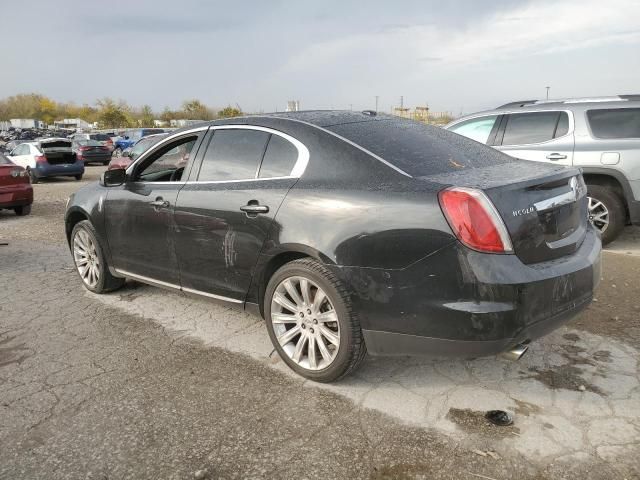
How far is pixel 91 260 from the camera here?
5.17 meters

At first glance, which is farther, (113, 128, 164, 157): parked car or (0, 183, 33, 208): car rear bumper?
(113, 128, 164, 157): parked car

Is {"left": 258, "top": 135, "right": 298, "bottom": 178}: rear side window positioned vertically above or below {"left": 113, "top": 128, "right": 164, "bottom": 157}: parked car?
above

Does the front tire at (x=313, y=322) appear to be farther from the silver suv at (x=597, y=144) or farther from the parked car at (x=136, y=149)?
the parked car at (x=136, y=149)

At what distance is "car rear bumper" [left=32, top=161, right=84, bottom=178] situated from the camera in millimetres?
17234

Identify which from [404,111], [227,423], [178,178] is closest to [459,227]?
[227,423]

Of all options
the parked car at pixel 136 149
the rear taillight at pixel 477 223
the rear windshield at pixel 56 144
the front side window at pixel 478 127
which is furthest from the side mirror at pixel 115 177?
the rear windshield at pixel 56 144

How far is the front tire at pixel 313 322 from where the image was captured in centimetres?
299

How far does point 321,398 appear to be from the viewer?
10.1 ft

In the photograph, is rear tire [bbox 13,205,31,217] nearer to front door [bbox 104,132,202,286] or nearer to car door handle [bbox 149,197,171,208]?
front door [bbox 104,132,202,286]

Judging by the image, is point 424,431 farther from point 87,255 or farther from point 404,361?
point 87,255

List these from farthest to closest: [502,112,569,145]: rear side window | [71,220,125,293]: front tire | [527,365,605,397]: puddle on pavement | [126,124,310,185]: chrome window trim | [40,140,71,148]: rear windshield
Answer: [40,140,71,148]: rear windshield → [502,112,569,145]: rear side window → [71,220,125,293]: front tire → [126,124,310,185]: chrome window trim → [527,365,605,397]: puddle on pavement

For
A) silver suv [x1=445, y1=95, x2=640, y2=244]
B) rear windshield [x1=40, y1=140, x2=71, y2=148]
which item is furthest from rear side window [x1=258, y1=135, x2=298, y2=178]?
rear windshield [x1=40, y1=140, x2=71, y2=148]

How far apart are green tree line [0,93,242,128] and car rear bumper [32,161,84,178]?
A: 53551mm

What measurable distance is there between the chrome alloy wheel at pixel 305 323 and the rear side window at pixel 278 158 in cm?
71
